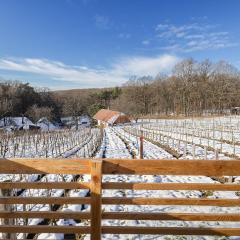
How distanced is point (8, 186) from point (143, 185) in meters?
1.67

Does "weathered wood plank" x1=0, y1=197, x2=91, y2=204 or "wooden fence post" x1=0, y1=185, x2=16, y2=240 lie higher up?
"weathered wood plank" x1=0, y1=197, x2=91, y2=204

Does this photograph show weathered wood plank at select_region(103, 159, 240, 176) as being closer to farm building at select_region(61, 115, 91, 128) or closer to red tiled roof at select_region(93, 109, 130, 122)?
red tiled roof at select_region(93, 109, 130, 122)

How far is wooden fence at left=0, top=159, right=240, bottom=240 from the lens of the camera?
12.7ft

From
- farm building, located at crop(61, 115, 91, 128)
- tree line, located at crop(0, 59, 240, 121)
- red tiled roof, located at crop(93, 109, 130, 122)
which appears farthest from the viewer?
farm building, located at crop(61, 115, 91, 128)

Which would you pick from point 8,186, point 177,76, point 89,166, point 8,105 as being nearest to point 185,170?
point 89,166

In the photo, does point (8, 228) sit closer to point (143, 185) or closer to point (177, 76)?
point (143, 185)

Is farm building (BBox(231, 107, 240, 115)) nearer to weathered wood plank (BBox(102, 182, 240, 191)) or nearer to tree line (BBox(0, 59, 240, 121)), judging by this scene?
tree line (BBox(0, 59, 240, 121))

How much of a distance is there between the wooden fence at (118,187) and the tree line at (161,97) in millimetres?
61115

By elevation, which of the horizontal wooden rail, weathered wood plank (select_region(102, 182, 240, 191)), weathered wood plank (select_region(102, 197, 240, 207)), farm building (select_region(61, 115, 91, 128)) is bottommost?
farm building (select_region(61, 115, 91, 128))

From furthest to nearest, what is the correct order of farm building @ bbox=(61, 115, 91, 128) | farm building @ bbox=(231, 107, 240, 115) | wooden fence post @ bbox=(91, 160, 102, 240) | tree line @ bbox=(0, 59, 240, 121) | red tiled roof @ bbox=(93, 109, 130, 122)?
farm building @ bbox=(61, 115, 91, 128), red tiled roof @ bbox=(93, 109, 130, 122), tree line @ bbox=(0, 59, 240, 121), farm building @ bbox=(231, 107, 240, 115), wooden fence post @ bbox=(91, 160, 102, 240)

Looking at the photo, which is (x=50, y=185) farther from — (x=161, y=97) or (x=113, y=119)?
(x=161, y=97)

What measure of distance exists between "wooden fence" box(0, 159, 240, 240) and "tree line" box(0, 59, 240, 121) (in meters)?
61.1

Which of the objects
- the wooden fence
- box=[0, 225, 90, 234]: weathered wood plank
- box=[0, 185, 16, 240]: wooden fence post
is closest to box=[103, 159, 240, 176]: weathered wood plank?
the wooden fence

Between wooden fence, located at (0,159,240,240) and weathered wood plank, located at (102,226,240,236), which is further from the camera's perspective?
weathered wood plank, located at (102,226,240,236)
